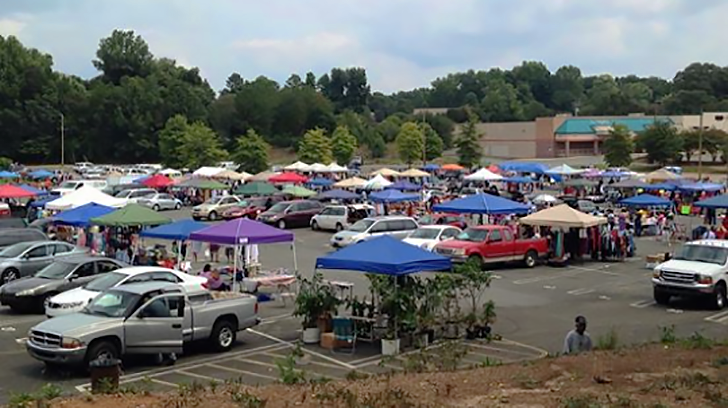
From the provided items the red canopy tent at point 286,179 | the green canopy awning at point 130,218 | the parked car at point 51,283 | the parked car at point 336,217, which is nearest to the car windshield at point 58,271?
the parked car at point 51,283

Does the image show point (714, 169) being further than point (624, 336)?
Yes

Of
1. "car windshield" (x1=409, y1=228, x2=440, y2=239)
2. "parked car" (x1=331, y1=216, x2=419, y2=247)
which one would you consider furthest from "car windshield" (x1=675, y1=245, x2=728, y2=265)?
"parked car" (x1=331, y1=216, x2=419, y2=247)

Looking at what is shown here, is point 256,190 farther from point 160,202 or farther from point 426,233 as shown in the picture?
point 426,233

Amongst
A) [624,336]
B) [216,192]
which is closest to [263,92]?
[216,192]

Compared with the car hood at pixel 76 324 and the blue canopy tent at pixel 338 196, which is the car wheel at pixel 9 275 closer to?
the car hood at pixel 76 324

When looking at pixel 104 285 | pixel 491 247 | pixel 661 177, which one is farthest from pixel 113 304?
pixel 661 177

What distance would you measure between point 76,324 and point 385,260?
19.7 ft

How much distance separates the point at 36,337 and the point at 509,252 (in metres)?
17.7

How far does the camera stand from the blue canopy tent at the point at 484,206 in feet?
104

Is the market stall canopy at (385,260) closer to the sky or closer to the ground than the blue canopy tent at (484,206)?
closer to the ground

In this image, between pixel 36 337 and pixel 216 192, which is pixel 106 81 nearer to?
pixel 216 192

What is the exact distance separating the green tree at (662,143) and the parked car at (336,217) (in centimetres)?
7025

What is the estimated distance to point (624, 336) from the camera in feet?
59.5

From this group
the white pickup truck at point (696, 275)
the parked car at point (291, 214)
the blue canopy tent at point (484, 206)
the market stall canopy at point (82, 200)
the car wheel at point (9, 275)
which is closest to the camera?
the white pickup truck at point (696, 275)
